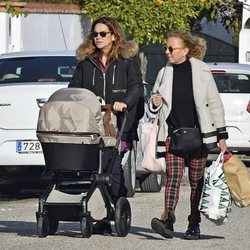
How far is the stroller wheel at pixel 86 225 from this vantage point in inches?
389

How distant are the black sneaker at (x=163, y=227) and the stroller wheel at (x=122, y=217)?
265 mm

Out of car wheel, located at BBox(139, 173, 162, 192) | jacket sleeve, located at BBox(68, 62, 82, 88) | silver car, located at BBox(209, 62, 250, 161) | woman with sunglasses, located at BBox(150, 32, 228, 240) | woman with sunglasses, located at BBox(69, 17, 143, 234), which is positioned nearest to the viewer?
woman with sunglasses, located at BBox(150, 32, 228, 240)

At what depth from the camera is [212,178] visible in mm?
10031

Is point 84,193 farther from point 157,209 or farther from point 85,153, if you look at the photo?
point 157,209

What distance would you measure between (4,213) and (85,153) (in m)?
3.03

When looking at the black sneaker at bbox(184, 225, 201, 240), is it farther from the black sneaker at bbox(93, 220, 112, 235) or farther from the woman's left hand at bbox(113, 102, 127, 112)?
the woman's left hand at bbox(113, 102, 127, 112)

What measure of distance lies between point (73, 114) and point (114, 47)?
33.0 inches

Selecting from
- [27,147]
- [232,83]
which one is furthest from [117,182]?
[232,83]

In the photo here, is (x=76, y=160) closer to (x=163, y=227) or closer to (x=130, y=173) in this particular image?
(x=163, y=227)

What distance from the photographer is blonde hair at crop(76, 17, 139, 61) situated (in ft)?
34.0

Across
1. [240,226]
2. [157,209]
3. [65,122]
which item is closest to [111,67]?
[65,122]

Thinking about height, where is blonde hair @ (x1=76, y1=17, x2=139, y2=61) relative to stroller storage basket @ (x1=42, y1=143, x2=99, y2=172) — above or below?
above

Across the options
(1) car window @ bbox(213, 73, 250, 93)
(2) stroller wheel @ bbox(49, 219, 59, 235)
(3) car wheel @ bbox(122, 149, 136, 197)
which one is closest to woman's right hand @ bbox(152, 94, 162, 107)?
(2) stroller wheel @ bbox(49, 219, 59, 235)

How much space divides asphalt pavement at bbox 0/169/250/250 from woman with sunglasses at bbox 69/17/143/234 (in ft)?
1.08
